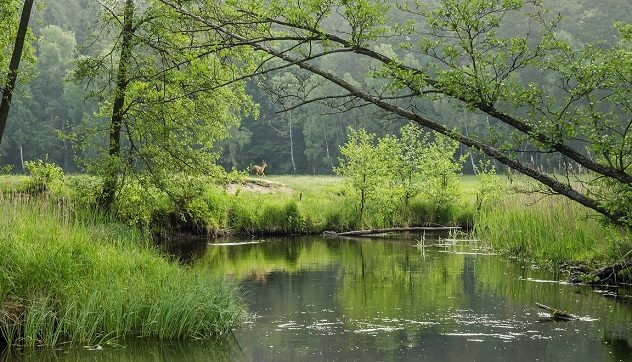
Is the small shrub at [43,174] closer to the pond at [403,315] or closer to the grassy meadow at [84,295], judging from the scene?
the pond at [403,315]

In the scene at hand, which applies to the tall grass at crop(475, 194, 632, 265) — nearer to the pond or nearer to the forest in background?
the pond

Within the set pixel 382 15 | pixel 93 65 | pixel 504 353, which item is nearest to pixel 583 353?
pixel 504 353

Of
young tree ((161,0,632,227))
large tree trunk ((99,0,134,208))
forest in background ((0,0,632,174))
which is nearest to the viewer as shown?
young tree ((161,0,632,227))

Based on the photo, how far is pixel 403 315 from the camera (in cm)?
1199

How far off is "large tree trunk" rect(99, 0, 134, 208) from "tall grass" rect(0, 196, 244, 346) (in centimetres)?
881

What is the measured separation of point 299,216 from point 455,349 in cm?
1803

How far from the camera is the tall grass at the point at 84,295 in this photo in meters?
9.80

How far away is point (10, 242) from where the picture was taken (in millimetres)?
10391

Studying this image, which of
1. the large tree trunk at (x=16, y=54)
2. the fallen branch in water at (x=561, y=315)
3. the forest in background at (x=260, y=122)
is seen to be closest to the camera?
the fallen branch in water at (x=561, y=315)

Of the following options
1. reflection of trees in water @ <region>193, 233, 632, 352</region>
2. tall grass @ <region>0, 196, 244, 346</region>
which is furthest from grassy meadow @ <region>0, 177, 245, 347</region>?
reflection of trees in water @ <region>193, 233, 632, 352</region>

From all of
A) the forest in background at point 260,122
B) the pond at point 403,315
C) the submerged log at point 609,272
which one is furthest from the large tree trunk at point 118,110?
the forest in background at point 260,122

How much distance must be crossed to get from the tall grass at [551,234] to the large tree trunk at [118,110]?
10.6 metres

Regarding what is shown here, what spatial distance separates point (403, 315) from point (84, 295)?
4.98 meters

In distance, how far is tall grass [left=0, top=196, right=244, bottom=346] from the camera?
980cm
